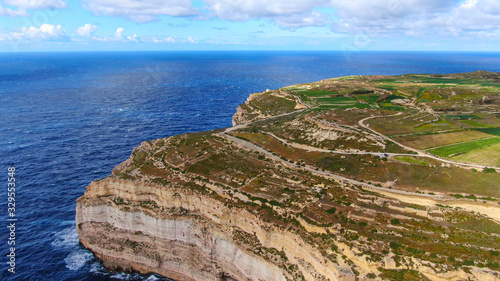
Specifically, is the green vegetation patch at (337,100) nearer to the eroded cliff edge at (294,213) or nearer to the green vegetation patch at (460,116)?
the green vegetation patch at (460,116)

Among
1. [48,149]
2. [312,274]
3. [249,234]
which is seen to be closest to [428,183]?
[312,274]

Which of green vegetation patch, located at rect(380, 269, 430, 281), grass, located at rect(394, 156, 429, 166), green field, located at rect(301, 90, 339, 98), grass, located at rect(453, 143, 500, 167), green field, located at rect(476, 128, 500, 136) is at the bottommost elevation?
green vegetation patch, located at rect(380, 269, 430, 281)

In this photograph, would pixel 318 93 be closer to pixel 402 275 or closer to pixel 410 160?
pixel 410 160

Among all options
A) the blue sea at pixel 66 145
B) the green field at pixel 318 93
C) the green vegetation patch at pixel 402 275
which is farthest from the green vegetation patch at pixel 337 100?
the green vegetation patch at pixel 402 275

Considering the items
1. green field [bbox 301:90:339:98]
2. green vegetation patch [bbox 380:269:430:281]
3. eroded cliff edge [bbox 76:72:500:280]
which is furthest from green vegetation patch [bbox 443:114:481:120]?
green vegetation patch [bbox 380:269:430:281]

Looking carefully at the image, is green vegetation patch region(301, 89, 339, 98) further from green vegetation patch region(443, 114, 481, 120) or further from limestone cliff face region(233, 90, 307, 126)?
green vegetation patch region(443, 114, 481, 120)

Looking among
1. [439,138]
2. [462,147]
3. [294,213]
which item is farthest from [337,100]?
[294,213]

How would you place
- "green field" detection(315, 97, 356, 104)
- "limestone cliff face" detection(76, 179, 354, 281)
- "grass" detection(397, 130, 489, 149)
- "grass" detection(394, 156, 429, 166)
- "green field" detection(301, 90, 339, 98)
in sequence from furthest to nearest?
"green field" detection(301, 90, 339, 98), "green field" detection(315, 97, 356, 104), "grass" detection(397, 130, 489, 149), "grass" detection(394, 156, 429, 166), "limestone cliff face" detection(76, 179, 354, 281)
